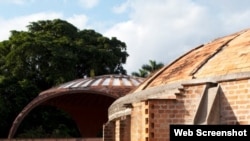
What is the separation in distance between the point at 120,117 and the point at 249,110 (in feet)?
11.3

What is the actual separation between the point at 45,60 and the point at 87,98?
8505mm

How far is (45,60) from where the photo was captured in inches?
1318

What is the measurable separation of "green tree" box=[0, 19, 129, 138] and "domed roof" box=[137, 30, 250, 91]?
20.8 meters

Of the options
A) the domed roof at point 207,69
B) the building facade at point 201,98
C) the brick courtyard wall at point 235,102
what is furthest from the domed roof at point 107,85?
the brick courtyard wall at point 235,102

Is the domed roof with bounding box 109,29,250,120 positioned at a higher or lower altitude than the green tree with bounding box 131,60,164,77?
lower

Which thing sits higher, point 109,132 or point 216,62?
point 216,62

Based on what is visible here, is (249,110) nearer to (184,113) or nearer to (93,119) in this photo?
(184,113)

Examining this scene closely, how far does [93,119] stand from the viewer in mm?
27297

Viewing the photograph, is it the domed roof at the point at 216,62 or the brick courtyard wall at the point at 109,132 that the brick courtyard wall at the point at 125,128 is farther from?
the brick courtyard wall at the point at 109,132

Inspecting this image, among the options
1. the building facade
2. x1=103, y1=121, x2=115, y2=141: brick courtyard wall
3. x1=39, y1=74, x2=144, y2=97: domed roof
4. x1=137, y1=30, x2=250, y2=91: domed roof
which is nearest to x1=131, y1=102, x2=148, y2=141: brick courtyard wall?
the building facade

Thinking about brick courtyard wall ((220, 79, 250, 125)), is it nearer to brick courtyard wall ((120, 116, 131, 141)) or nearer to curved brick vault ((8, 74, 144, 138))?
brick courtyard wall ((120, 116, 131, 141))

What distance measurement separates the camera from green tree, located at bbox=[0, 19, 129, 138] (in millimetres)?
32156

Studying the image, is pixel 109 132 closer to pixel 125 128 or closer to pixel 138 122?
pixel 125 128

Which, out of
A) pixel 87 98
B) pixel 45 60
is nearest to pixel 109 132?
pixel 87 98
